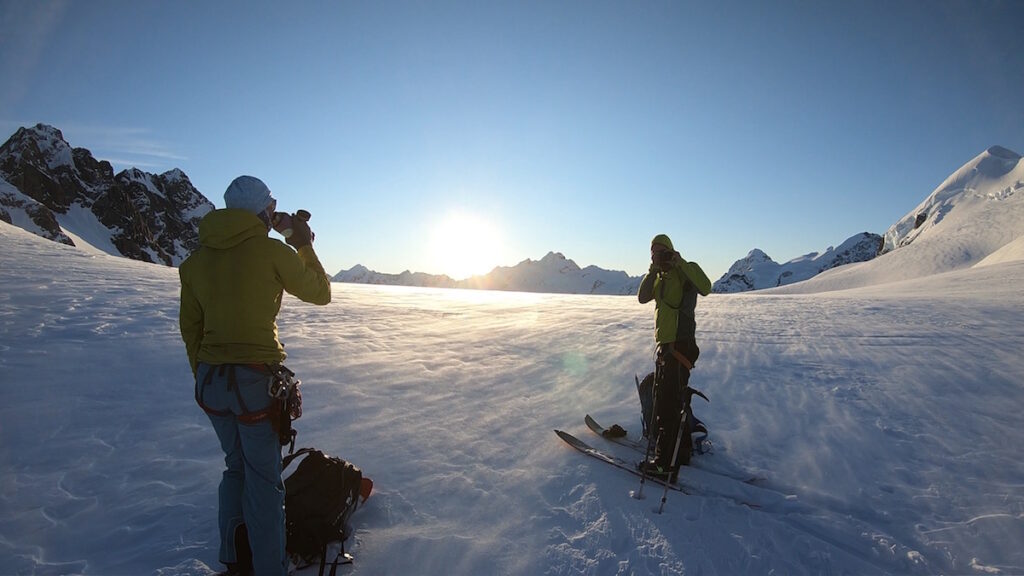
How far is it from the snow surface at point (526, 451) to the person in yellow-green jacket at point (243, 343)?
2.67 ft

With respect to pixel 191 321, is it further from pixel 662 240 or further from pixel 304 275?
pixel 662 240

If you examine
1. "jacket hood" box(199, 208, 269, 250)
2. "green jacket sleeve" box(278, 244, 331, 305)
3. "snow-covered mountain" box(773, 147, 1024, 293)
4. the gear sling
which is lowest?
the gear sling

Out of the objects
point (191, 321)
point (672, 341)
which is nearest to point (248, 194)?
point (191, 321)

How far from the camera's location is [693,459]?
222 inches

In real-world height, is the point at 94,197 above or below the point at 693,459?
above

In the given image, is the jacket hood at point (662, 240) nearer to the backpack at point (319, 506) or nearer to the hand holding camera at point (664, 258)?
the hand holding camera at point (664, 258)

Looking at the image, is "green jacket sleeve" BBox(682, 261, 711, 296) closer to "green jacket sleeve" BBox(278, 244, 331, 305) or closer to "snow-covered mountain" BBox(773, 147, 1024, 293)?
"green jacket sleeve" BBox(278, 244, 331, 305)

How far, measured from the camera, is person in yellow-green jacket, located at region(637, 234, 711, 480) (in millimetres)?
5195

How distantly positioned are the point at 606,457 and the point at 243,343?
13.9 ft

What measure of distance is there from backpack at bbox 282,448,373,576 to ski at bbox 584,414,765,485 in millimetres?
3359

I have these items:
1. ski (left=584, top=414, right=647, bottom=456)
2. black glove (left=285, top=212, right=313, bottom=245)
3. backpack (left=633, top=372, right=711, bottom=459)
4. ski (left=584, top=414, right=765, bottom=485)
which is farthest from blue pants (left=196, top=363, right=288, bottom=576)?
ski (left=584, top=414, right=647, bottom=456)

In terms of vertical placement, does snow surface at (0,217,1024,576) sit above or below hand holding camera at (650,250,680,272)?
below

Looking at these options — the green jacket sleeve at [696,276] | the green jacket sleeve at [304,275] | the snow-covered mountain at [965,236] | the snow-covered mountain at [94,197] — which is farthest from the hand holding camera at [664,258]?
the snow-covered mountain at [94,197]

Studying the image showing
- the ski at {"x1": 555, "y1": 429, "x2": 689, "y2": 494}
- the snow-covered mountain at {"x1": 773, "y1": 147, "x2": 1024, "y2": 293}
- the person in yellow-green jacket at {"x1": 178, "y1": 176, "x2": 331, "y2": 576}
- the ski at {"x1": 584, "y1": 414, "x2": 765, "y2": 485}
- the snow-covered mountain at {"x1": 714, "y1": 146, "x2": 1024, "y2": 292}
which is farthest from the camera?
the snow-covered mountain at {"x1": 714, "y1": 146, "x2": 1024, "y2": 292}
